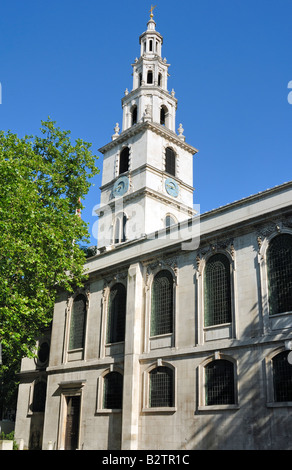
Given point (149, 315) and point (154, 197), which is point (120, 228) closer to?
point (154, 197)

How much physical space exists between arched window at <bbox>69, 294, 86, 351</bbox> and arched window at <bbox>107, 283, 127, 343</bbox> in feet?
8.68

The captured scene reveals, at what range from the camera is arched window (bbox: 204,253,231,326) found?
21094mm

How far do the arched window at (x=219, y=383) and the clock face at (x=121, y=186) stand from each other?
902 inches

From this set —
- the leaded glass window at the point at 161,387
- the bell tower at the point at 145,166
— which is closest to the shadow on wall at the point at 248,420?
the leaded glass window at the point at 161,387

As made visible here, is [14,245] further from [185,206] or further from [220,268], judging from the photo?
[185,206]

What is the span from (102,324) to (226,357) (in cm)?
870

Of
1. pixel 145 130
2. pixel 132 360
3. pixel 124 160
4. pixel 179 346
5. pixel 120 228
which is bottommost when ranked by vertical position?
pixel 132 360

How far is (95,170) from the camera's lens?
31.8 metres

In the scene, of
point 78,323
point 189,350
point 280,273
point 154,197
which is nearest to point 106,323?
point 78,323

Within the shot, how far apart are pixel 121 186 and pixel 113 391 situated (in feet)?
69.3

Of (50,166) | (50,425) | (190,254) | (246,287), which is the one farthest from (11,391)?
Result: (246,287)

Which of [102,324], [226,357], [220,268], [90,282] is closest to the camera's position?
[226,357]

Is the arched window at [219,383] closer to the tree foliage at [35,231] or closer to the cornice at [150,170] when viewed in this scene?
the tree foliage at [35,231]

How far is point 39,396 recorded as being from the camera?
3097 centimetres
